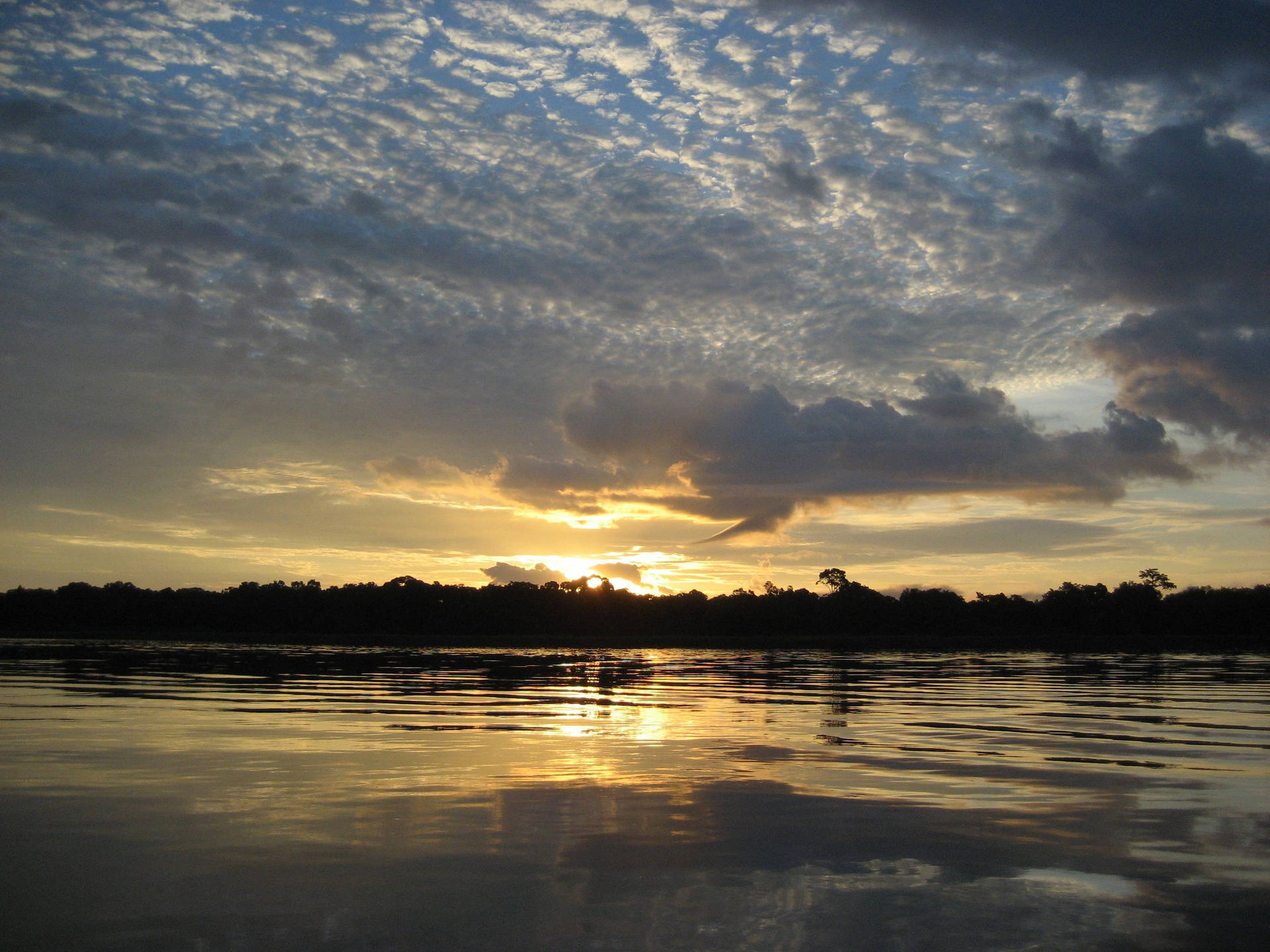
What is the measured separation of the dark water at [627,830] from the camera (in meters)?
6.02

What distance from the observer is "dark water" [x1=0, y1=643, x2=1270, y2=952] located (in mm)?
6016

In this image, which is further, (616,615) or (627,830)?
(616,615)

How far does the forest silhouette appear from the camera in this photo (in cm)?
13138

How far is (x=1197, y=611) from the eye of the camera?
13312cm

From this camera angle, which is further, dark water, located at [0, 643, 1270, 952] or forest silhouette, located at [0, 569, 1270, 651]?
forest silhouette, located at [0, 569, 1270, 651]

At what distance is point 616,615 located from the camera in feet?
515

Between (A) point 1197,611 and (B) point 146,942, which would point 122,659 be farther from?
(A) point 1197,611

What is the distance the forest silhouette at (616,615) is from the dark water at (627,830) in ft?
347

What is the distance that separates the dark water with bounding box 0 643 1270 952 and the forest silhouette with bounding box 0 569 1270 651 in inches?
4159

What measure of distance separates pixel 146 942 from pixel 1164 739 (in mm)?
16176

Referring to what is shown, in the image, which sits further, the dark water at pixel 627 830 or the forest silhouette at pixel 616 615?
the forest silhouette at pixel 616 615

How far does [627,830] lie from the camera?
8.77 m

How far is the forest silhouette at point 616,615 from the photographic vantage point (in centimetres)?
13138

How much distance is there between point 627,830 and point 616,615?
150 meters
